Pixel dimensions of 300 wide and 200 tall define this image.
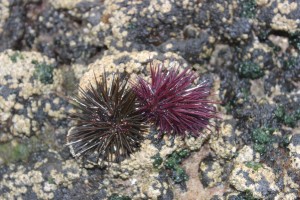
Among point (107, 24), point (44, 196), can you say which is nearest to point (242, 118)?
point (107, 24)

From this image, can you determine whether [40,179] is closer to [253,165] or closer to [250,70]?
[253,165]

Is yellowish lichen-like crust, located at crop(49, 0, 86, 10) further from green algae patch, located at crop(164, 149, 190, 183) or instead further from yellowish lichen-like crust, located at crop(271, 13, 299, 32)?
yellowish lichen-like crust, located at crop(271, 13, 299, 32)

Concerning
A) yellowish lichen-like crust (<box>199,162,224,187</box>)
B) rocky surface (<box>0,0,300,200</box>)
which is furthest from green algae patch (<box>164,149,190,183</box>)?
yellowish lichen-like crust (<box>199,162,224,187</box>)

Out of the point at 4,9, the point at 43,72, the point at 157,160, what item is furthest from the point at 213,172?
the point at 4,9

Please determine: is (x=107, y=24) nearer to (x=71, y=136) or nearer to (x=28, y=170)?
(x=71, y=136)

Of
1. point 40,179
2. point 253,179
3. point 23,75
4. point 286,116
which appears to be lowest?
point 40,179

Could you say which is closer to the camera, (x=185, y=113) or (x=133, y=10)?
(x=185, y=113)
